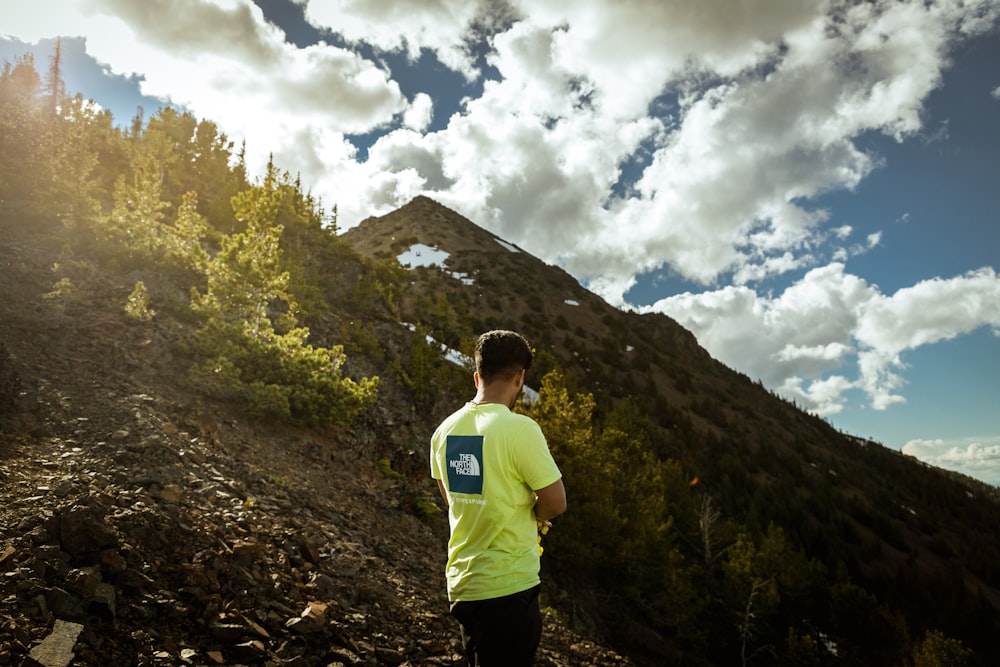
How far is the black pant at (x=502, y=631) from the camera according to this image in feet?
8.20

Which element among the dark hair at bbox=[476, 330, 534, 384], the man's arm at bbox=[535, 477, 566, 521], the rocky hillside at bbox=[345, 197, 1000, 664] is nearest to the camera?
the man's arm at bbox=[535, 477, 566, 521]

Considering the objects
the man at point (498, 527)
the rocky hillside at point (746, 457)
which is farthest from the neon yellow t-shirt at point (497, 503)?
the rocky hillside at point (746, 457)

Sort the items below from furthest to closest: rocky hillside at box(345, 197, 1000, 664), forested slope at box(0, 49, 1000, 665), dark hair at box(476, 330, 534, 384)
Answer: rocky hillside at box(345, 197, 1000, 664) → forested slope at box(0, 49, 1000, 665) → dark hair at box(476, 330, 534, 384)

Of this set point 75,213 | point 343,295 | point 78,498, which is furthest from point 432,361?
point 78,498

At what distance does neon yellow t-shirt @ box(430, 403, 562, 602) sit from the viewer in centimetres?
259

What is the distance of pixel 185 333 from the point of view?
12086mm

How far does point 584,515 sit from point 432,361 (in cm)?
1069

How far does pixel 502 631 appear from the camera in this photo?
250 centimetres

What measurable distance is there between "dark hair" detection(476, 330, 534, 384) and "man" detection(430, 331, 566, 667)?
0.18 meters

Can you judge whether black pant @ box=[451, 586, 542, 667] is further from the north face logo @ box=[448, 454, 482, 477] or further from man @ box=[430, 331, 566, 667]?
the north face logo @ box=[448, 454, 482, 477]

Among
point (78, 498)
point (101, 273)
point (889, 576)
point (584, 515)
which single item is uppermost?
point (101, 273)

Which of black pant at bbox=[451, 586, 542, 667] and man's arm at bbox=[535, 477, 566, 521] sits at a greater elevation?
man's arm at bbox=[535, 477, 566, 521]

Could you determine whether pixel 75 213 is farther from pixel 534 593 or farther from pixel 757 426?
pixel 757 426

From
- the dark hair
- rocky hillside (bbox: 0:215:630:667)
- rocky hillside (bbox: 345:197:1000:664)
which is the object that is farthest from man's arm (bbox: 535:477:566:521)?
rocky hillside (bbox: 345:197:1000:664)
